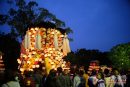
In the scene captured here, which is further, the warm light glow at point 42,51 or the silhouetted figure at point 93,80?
the warm light glow at point 42,51

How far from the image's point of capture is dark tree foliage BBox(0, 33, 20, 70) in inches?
1486

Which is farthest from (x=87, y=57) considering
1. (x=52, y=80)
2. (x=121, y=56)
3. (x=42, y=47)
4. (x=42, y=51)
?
(x=52, y=80)

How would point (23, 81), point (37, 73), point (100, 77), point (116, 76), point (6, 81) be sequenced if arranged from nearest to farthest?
point (6, 81), point (23, 81), point (100, 77), point (37, 73), point (116, 76)

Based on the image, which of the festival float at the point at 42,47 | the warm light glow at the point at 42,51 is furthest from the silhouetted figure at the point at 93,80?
the festival float at the point at 42,47

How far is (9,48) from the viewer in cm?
4006

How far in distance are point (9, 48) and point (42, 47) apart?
16.0 meters

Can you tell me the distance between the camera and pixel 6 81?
8.77 meters

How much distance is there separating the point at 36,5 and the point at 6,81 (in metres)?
35.7

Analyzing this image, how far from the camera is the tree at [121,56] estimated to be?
121ft

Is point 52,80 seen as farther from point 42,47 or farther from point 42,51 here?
point 42,47

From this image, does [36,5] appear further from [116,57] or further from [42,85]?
[42,85]

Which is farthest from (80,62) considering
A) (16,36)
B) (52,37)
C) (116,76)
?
(116,76)

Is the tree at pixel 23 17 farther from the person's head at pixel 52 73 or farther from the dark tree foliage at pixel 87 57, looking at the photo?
the person's head at pixel 52 73

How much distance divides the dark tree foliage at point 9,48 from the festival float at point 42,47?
12.4m
